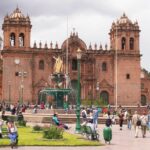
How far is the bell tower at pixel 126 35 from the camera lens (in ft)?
251

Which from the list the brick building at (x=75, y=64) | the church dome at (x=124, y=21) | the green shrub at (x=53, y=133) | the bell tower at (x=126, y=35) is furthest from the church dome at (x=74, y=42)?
the green shrub at (x=53, y=133)

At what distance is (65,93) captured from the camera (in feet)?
137

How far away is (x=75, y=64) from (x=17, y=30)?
29.2 feet

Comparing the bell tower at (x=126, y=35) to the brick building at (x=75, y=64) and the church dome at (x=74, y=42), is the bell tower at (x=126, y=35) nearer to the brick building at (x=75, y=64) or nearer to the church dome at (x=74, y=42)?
the brick building at (x=75, y=64)

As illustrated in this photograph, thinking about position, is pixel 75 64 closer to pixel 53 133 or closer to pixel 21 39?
pixel 21 39

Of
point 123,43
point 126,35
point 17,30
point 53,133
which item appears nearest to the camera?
point 53,133

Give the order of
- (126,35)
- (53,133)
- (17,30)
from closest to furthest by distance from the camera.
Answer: (53,133) → (17,30) → (126,35)

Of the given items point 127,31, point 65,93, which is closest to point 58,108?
point 65,93

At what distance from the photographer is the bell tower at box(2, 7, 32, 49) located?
73875 mm

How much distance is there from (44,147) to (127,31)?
5893 cm

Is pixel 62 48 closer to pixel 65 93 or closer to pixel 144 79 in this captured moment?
pixel 144 79

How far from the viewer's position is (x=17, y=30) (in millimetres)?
74125

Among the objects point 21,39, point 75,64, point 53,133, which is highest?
point 21,39

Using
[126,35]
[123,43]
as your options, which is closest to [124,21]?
[126,35]
